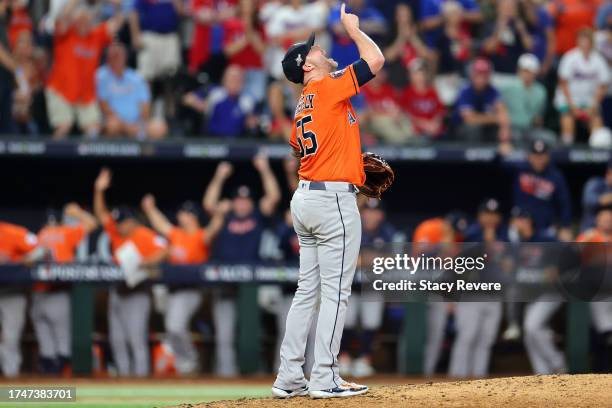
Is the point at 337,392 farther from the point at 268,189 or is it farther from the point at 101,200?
the point at 101,200

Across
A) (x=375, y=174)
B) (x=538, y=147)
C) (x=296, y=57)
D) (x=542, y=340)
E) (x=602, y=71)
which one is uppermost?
(x=602, y=71)

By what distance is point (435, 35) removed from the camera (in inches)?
499

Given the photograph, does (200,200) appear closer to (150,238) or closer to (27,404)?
(150,238)

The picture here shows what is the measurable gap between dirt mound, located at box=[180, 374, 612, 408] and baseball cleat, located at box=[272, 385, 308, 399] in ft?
0.17

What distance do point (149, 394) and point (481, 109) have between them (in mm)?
4718

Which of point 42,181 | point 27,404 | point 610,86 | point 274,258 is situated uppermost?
point 610,86

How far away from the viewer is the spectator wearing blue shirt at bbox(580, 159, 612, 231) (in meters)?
11.5

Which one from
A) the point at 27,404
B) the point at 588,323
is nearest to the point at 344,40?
the point at 588,323

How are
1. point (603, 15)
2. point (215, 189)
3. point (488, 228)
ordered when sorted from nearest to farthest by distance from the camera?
point (488, 228), point (215, 189), point (603, 15)

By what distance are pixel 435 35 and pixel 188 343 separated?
4.42 metres

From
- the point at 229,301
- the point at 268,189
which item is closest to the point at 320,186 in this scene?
the point at 229,301

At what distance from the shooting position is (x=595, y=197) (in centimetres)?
1171

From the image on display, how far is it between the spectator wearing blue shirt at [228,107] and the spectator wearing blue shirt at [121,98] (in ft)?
1.59

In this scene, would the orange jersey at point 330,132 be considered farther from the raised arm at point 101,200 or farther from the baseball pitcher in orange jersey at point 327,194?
the raised arm at point 101,200
